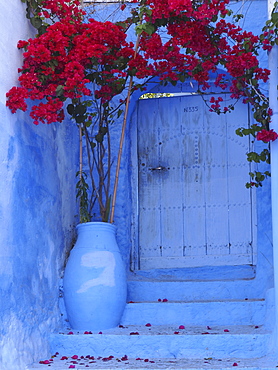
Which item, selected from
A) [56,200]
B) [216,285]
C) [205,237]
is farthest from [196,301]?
[56,200]

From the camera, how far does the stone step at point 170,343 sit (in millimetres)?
3754

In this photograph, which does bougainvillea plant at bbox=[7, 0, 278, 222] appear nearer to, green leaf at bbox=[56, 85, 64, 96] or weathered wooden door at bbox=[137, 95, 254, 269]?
green leaf at bbox=[56, 85, 64, 96]

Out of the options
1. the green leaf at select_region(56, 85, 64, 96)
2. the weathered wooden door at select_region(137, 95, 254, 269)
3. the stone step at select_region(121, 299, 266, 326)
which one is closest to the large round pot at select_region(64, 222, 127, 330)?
the stone step at select_region(121, 299, 266, 326)

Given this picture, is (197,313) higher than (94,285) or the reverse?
the reverse

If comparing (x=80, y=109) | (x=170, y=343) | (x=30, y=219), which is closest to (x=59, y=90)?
(x=80, y=109)

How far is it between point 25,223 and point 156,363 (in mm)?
1207

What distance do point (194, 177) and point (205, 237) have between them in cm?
55

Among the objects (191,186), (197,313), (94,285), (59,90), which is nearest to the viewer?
(59,90)

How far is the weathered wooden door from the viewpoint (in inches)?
204

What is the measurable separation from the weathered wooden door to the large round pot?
3.19ft

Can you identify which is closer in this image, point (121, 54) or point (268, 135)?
point (268, 135)

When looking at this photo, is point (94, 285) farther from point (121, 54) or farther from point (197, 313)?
point (121, 54)

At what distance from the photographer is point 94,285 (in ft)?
13.5

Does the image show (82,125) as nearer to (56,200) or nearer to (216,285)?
(56,200)
